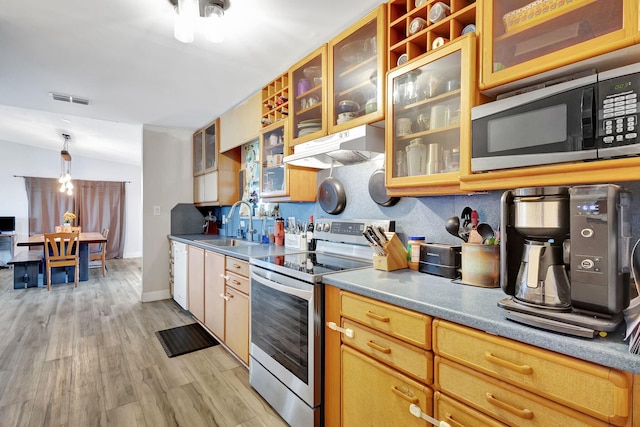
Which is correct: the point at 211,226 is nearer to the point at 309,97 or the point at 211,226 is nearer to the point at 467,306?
the point at 309,97

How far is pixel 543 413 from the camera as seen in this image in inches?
31.9

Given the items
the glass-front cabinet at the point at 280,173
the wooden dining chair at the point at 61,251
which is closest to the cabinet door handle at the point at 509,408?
the glass-front cabinet at the point at 280,173

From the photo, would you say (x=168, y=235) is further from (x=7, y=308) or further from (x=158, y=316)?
(x=7, y=308)

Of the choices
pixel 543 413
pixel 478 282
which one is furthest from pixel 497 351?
pixel 478 282

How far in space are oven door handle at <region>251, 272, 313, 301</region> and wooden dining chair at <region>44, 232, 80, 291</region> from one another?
4530 millimetres

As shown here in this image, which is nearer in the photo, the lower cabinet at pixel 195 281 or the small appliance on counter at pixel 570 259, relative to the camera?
the small appliance on counter at pixel 570 259

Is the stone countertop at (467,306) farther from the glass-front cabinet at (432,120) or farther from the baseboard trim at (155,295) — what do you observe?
the baseboard trim at (155,295)

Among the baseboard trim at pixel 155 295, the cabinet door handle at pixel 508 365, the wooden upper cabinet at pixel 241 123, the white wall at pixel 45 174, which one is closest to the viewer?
the cabinet door handle at pixel 508 365

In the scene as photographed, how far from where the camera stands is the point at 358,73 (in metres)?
1.89

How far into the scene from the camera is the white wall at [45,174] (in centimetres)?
663

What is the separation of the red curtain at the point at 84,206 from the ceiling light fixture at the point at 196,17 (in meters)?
7.40

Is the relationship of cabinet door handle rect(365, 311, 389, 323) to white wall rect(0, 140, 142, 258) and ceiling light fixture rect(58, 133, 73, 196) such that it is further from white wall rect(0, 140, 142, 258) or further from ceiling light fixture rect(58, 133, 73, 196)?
white wall rect(0, 140, 142, 258)

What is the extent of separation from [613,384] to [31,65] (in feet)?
12.1

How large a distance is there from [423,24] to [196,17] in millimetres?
1155
